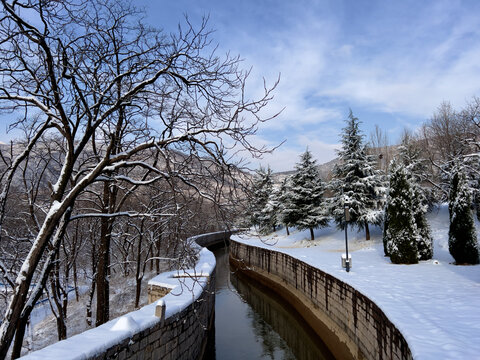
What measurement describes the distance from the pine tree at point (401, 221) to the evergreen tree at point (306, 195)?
10.8m

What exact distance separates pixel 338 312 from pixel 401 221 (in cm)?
515

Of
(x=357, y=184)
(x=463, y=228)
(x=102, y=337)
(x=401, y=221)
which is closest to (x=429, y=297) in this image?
(x=463, y=228)

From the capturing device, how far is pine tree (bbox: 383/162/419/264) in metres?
11.6

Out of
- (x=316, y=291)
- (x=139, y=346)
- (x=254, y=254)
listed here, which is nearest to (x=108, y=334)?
(x=139, y=346)

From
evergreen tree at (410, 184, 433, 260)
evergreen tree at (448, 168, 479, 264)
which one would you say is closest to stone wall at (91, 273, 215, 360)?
evergreen tree at (448, 168, 479, 264)

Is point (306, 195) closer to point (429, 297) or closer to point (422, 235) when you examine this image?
point (422, 235)

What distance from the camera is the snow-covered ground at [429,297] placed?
4.36 m

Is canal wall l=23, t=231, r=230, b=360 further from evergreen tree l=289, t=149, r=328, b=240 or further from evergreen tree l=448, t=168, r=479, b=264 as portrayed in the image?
evergreen tree l=289, t=149, r=328, b=240

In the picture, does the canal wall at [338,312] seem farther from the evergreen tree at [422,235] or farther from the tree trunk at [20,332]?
the evergreen tree at [422,235]

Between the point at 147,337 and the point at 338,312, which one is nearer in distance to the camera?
the point at 147,337

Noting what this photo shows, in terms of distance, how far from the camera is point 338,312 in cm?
874

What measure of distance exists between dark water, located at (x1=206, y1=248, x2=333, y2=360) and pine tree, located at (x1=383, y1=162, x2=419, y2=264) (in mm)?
4485

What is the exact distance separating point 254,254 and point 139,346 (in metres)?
17.5

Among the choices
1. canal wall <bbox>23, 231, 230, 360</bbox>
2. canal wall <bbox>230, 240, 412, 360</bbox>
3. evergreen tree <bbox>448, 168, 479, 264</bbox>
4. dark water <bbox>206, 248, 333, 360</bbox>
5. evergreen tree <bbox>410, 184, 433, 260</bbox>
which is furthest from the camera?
evergreen tree <bbox>410, 184, 433, 260</bbox>
